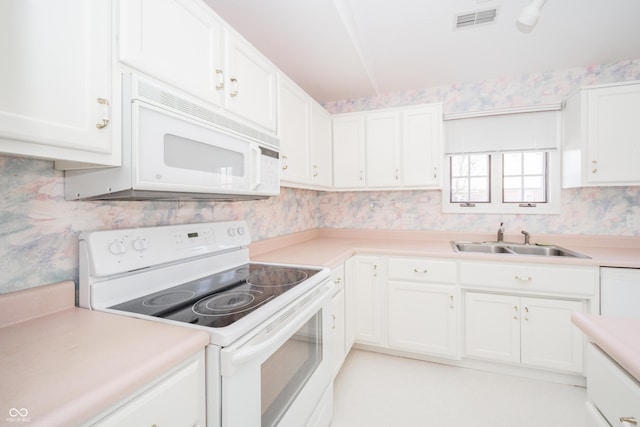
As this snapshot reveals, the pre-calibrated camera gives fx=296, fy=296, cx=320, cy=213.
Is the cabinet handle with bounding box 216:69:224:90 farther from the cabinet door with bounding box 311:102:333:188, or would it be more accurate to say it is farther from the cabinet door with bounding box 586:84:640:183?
the cabinet door with bounding box 586:84:640:183

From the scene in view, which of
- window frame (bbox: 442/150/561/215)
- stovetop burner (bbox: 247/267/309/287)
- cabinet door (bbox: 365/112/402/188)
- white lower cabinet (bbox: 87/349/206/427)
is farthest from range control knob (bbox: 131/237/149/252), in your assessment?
window frame (bbox: 442/150/561/215)

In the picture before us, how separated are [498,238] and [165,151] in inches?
102

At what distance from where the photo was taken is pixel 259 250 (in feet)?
7.04

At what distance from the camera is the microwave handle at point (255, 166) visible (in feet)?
4.67

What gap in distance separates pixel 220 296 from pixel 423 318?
5.32 ft

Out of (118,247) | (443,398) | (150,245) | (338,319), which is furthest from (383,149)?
(118,247)

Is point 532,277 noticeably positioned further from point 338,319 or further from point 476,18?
point 476,18

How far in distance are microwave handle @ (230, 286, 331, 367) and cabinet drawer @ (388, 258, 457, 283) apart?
1.03 metres

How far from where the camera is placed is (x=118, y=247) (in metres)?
1.11

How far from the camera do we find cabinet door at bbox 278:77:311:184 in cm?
186

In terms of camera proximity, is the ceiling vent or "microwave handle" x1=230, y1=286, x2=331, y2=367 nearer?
"microwave handle" x1=230, y1=286, x2=331, y2=367

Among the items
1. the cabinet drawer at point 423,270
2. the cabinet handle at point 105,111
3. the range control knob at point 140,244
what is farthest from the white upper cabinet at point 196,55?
the cabinet drawer at point 423,270

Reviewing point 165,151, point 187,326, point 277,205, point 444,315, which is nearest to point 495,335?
point 444,315

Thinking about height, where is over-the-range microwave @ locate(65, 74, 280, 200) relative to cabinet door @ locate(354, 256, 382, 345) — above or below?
above
